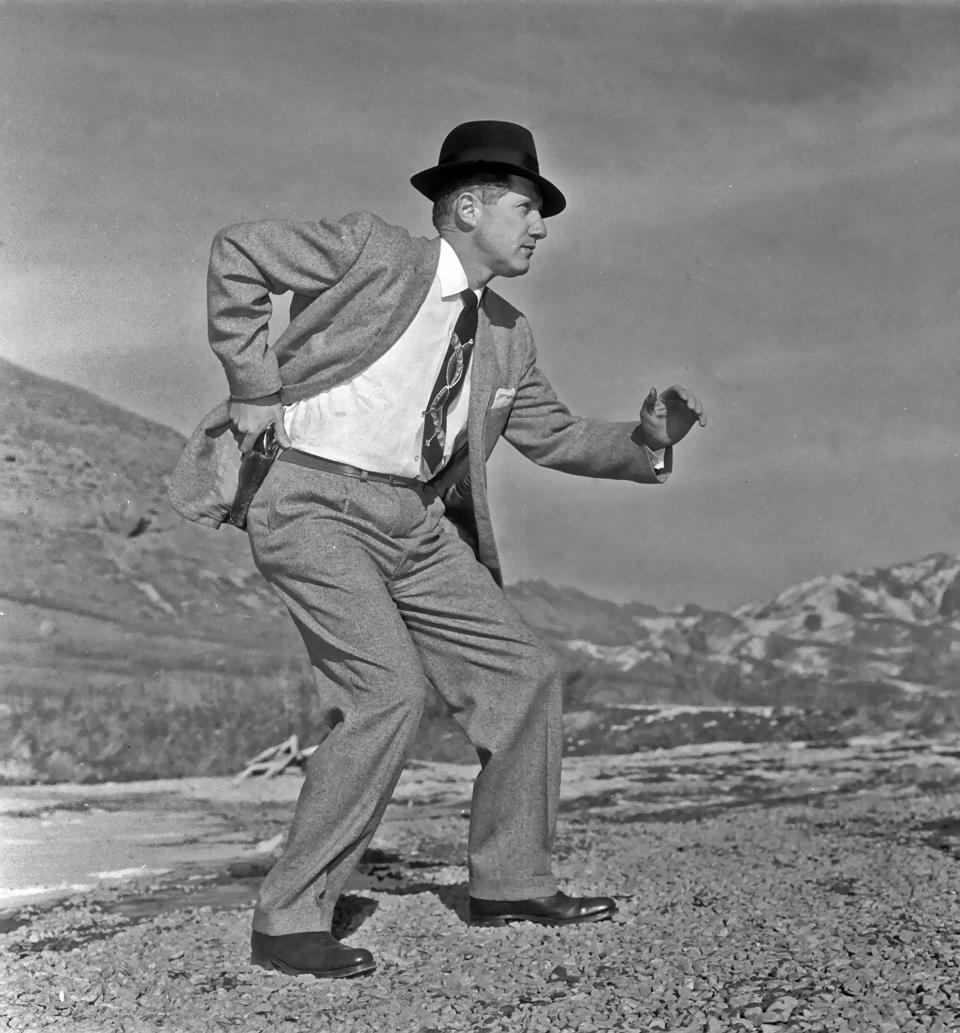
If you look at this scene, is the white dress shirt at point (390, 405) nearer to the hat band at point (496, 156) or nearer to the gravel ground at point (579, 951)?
the hat band at point (496, 156)

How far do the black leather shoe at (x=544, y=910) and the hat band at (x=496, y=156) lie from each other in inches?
55.7

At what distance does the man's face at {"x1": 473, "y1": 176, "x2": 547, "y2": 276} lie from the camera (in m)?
2.72

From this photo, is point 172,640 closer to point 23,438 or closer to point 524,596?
point 23,438

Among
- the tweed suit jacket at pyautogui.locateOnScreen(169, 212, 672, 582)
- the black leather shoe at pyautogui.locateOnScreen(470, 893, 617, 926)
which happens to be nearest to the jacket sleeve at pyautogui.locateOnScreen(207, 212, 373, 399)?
the tweed suit jacket at pyautogui.locateOnScreen(169, 212, 672, 582)

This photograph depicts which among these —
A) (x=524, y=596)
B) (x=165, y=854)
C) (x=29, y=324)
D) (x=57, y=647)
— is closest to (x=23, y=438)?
(x=29, y=324)

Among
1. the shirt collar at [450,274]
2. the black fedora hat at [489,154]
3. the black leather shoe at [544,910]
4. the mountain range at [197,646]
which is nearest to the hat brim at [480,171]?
the black fedora hat at [489,154]

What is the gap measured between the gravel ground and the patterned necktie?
93cm

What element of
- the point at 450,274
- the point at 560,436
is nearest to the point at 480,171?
the point at 450,274

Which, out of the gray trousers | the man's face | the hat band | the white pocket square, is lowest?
the gray trousers

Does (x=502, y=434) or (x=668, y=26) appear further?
(x=668, y=26)

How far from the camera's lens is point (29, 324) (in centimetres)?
480

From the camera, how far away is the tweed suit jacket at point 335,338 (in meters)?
2.53

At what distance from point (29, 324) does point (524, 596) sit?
2.02 m

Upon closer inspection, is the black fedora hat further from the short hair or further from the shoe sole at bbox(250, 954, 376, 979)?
the shoe sole at bbox(250, 954, 376, 979)
